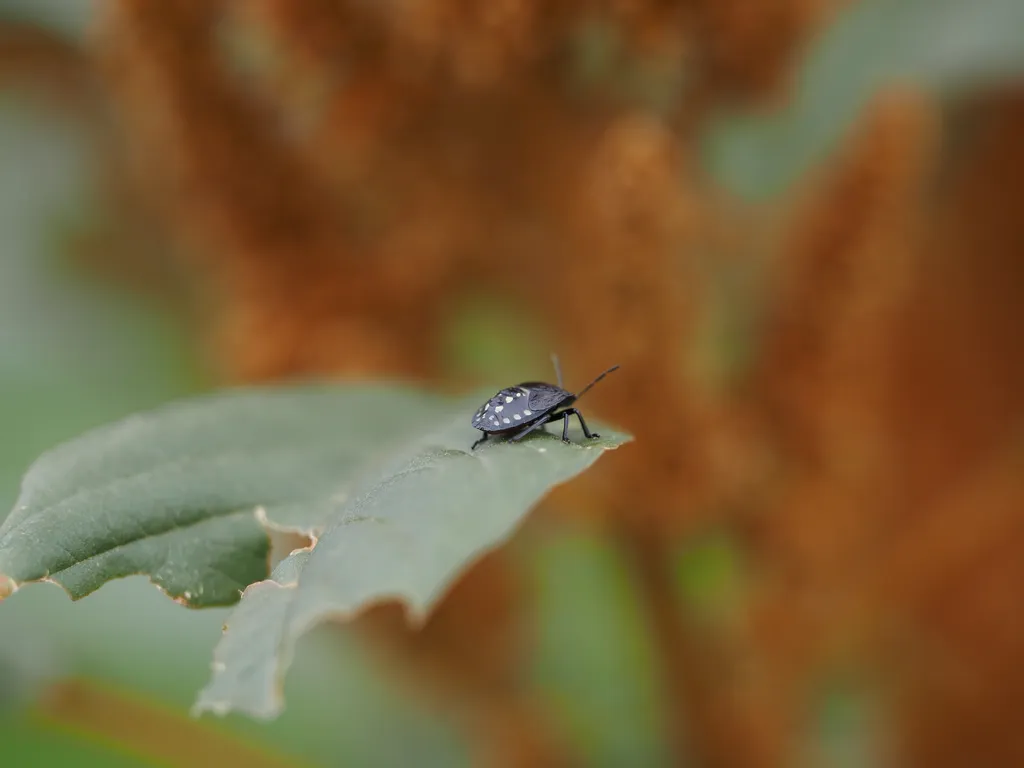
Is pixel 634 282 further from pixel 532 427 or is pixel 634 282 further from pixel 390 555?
pixel 390 555

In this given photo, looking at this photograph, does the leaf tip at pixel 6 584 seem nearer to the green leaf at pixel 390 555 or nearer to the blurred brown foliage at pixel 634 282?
the green leaf at pixel 390 555

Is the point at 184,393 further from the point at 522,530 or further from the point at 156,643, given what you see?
the point at 522,530

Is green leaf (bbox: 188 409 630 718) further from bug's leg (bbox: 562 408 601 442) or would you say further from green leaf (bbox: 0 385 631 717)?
bug's leg (bbox: 562 408 601 442)

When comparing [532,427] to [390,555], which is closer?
[390,555]

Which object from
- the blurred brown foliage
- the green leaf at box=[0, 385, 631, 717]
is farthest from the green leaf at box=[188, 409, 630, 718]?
the blurred brown foliage

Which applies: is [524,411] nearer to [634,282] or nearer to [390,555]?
[634,282]

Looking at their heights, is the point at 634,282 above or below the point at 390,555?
above

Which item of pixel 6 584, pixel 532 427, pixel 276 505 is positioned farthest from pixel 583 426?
pixel 6 584
